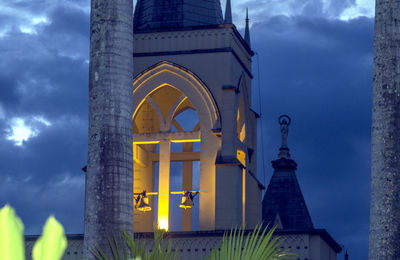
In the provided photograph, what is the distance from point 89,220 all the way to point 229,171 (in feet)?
48.5

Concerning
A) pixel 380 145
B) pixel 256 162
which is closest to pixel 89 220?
pixel 380 145

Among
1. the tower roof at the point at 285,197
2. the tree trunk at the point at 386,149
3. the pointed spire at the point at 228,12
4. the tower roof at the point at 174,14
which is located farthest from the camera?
the tower roof at the point at 285,197

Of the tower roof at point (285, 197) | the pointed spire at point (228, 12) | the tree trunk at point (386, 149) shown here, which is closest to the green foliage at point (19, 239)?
the tree trunk at point (386, 149)

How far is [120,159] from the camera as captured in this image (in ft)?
42.0

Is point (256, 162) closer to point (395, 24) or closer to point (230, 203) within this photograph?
point (230, 203)

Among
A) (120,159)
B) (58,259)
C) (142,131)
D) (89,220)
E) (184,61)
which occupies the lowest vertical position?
(58,259)

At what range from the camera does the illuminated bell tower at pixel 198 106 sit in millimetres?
27281

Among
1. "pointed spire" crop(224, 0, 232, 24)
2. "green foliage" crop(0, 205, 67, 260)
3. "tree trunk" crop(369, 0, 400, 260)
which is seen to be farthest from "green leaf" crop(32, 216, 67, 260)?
"pointed spire" crop(224, 0, 232, 24)

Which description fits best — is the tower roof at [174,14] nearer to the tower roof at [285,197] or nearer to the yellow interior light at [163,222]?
the yellow interior light at [163,222]

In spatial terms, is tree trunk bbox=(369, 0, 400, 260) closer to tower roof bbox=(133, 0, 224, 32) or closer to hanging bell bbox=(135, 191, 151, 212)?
hanging bell bbox=(135, 191, 151, 212)

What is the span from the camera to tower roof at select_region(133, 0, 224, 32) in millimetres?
29031

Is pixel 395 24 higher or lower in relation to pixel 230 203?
higher

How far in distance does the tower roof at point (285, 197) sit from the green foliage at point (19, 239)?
35.8 m

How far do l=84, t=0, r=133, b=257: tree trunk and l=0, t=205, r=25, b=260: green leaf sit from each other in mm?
11675
